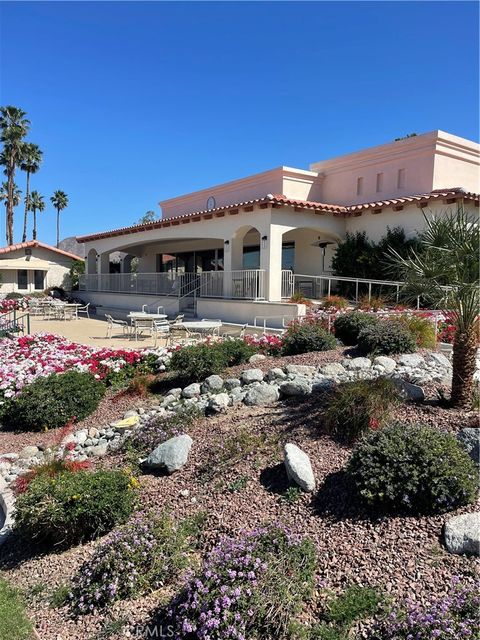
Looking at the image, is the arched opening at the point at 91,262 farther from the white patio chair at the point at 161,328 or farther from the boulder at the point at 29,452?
the boulder at the point at 29,452

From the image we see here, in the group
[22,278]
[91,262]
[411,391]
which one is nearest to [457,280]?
[411,391]

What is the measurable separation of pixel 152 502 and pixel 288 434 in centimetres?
154

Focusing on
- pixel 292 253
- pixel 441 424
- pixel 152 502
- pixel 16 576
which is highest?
pixel 292 253

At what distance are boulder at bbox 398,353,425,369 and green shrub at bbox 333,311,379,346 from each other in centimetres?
155

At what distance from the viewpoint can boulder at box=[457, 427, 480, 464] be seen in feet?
13.0

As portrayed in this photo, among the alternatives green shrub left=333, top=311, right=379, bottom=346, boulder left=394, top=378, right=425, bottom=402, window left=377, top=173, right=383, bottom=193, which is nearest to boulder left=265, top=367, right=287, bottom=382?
boulder left=394, top=378, right=425, bottom=402

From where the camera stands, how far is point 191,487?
448cm

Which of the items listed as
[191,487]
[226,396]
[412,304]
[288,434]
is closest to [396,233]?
[412,304]

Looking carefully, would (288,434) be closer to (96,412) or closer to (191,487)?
(191,487)

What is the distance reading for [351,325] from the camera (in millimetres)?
9609

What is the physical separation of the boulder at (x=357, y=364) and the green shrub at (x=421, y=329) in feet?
5.48

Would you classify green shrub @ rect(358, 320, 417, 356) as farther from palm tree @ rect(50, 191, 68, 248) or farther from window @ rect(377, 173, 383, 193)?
palm tree @ rect(50, 191, 68, 248)

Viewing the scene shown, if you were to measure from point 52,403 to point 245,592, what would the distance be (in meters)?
5.28

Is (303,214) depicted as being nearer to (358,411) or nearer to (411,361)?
(411,361)
